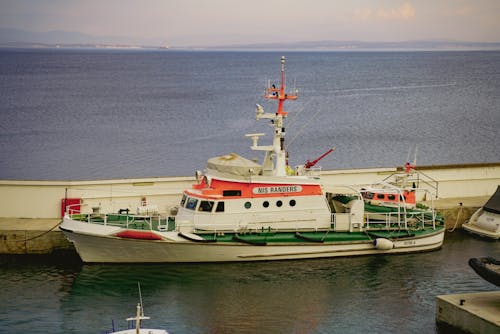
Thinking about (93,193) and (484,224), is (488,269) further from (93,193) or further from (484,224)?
(93,193)

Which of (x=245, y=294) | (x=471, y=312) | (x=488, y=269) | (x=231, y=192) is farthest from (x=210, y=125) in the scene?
(x=471, y=312)

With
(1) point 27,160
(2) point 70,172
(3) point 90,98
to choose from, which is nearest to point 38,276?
(2) point 70,172

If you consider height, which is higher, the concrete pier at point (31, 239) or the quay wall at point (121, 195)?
the quay wall at point (121, 195)

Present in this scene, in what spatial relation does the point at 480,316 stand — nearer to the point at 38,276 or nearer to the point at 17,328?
the point at 17,328

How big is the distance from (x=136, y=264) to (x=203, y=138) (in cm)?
2941

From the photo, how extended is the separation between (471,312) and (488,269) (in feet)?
3.75

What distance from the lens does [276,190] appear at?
23.3m

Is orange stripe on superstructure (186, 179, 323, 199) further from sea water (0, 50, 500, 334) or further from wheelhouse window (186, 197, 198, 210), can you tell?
sea water (0, 50, 500, 334)

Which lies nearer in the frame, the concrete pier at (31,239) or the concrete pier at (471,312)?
the concrete pier at (471,312)

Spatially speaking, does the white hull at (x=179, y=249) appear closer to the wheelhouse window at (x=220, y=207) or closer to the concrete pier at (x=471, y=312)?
the wheelhouse window at (x=220, y=207)

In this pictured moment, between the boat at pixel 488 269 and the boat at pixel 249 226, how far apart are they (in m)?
5.44

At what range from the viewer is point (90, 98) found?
3127 inches

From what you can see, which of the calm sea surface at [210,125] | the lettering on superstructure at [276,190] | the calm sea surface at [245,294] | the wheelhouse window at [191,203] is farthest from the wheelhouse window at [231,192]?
the calm sea surface at [210,125]

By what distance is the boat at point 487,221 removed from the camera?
1016 inches
